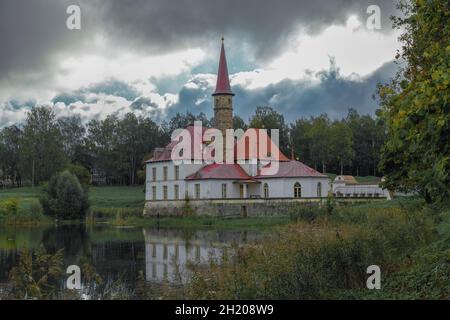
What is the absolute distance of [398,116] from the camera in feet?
29.0

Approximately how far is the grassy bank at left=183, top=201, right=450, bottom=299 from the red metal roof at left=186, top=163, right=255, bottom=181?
118 ft

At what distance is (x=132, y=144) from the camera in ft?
260

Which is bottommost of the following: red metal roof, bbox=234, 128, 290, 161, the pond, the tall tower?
the pond

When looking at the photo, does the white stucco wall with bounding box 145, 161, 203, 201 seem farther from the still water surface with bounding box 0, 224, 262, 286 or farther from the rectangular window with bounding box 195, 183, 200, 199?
the still water surface with bounding box 0, 224, 262, 286

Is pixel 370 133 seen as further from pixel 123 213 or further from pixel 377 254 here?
pixel 377 254

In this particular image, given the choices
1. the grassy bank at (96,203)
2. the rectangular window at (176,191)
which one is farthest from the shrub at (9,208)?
the rectangular window at (176,191)

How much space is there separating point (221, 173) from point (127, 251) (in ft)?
86.1

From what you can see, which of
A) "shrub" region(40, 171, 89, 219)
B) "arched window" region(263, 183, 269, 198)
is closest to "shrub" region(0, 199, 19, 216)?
"shrub" region(40, 171, 89, 219)

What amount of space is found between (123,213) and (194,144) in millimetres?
9078

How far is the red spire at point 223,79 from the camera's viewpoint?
189 ft

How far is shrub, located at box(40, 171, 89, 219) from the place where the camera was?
49.2 meters

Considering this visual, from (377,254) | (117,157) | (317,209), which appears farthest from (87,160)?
(377,254)

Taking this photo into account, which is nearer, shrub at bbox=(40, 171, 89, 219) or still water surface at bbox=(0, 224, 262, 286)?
still water surface at bbox=(0, 224, 262, 286)

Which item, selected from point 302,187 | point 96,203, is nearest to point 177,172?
point 96,203
